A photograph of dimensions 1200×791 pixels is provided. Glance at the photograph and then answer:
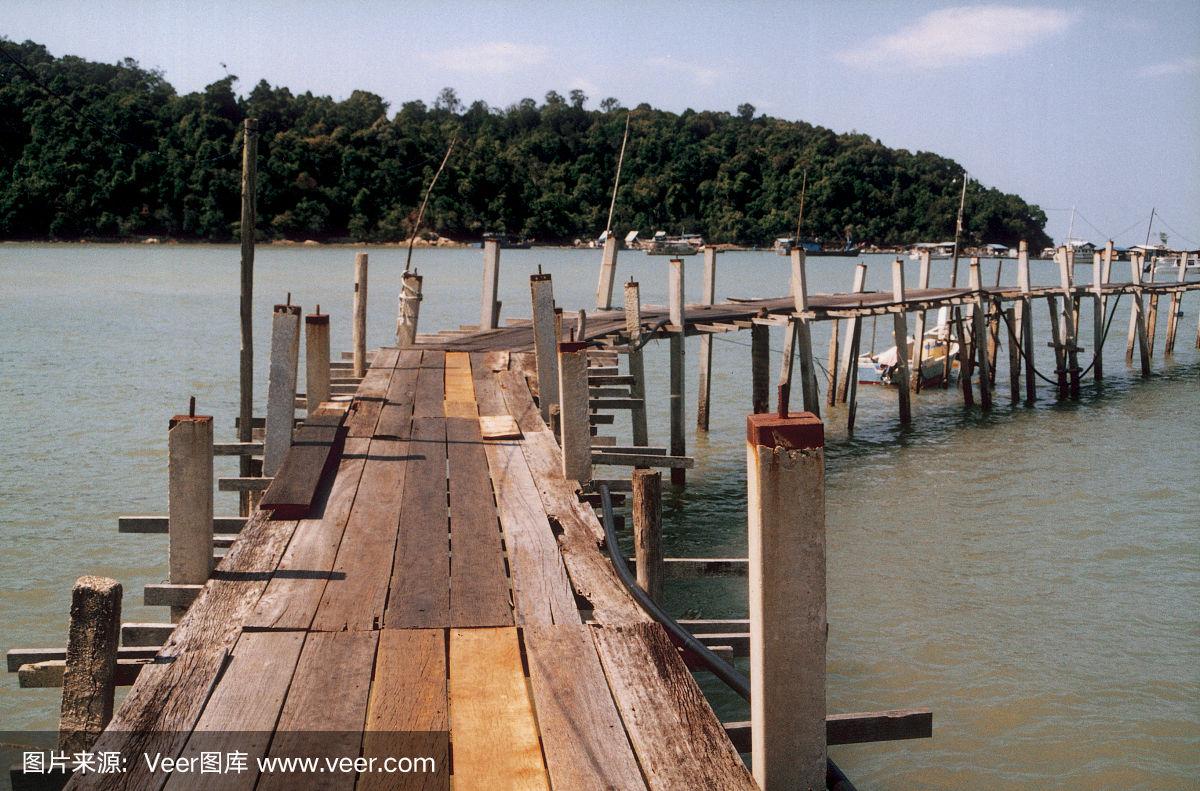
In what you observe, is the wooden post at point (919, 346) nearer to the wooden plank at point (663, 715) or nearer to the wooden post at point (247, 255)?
the wooden post at point (247, 255)

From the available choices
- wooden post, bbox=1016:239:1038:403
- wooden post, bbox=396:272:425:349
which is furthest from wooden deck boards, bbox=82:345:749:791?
wooden post, bbox=1016:239:1038:403

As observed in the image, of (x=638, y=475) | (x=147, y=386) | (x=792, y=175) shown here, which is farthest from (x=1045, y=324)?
(x=638, y=475)

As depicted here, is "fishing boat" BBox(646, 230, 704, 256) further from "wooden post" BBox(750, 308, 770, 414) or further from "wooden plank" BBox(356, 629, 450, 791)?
"wooden plank" BBox(356, 629, 450, 791)

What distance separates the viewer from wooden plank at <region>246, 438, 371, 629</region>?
5.05m

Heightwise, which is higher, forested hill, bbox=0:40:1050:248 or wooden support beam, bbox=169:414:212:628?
forested hill, bbox=0:40:1050:248

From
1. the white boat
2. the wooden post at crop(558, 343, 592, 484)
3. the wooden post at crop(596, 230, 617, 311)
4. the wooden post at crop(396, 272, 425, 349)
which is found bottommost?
the wooden post at crop(558, 343, 592, 484)

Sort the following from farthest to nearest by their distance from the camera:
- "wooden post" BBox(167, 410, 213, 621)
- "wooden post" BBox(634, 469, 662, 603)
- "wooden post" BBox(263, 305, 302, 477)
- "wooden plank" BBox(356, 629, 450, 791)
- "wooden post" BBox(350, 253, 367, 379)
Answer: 1. "wooden post" BBox(350, 253, 367, 379)
2. "wooden post" BBox(263, 305, 302, 477)
3. "wooden post" BBox(634, 469, 662, 603)
4. "wooden post" BBox(167, 410, 213, 621)
5. "wooden plank" BBox(356, 629, 450, 791)

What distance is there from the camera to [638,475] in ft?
21.8

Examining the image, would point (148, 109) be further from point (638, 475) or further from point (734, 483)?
point (638, 475)

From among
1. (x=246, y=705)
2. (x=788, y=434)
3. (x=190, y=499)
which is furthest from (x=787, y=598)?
(x=190, y=499)

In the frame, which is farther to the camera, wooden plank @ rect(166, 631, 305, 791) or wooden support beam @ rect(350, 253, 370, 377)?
wooden support beam @ rect(350, 253, 370, 377)

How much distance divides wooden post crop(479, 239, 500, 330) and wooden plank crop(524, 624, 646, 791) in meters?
13.0

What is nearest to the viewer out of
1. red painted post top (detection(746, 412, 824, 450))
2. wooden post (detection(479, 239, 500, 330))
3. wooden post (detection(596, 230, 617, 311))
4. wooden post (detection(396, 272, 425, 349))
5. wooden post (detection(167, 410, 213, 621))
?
red painted post top (detection(746, 412, 824, 450))

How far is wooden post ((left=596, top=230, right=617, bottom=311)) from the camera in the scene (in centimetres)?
1888
